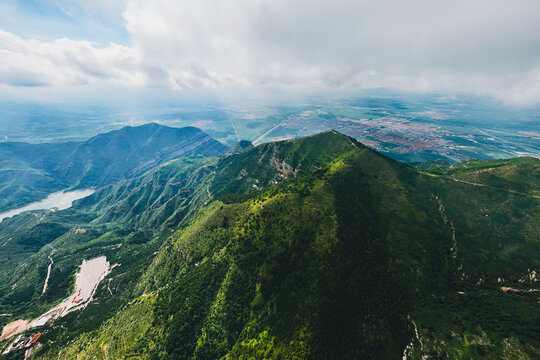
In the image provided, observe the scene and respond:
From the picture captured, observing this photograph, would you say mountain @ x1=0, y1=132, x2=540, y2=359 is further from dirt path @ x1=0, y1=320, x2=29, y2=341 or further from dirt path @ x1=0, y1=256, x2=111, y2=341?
dirt path @ x1=0, y1=256, x2=111, y2=341

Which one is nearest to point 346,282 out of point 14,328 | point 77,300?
point 77,300

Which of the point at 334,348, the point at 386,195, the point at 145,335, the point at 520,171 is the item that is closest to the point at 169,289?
the point at 145,335

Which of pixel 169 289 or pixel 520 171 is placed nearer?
pixel 169 289

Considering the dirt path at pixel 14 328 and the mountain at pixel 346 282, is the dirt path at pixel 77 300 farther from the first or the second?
the mountain at pixel 346 282

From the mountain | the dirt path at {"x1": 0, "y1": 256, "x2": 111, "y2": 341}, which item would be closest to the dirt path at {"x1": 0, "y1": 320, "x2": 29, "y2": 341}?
the dirt path at {"x1": 0, "y1": 256, "x2": 111, "y2": 341}

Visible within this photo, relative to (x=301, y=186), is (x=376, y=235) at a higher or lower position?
lower

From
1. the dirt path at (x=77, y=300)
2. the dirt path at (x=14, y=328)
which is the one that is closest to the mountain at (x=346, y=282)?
the dirt path at (x=14, y=328)

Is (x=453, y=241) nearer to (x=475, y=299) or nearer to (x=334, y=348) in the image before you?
(x=475, y=299)

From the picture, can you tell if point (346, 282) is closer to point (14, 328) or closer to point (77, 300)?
point (77, 300)
